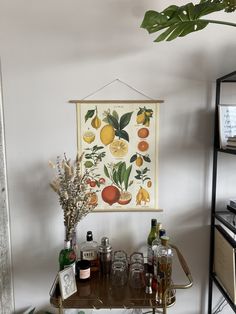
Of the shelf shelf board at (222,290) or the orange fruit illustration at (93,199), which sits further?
the orange fruit illustration at (93,199)

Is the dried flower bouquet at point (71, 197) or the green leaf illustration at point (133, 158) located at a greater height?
the green leaf illustration at point (133, 158)

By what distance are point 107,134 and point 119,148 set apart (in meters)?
0.11

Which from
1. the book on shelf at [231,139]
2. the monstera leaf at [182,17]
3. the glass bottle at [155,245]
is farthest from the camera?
the book on shelf at [231,139]

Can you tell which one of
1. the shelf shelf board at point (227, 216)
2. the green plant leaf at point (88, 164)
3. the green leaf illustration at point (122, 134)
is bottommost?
the shelf shelf board at point (227, 216)

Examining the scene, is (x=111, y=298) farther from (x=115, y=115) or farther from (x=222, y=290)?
(x=115, y=115)

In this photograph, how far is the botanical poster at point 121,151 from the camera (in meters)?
Result: 1.56

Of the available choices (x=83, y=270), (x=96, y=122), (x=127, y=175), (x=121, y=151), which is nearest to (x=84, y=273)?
(x=83, y=270)

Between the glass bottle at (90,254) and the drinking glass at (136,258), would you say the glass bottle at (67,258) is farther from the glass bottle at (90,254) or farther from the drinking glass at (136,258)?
the drinking glass at (136,258)

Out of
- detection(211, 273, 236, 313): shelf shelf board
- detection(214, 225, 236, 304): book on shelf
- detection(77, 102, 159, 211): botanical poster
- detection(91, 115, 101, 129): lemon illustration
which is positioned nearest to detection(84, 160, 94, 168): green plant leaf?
detection(77, 102, 159, 211): botanical poster

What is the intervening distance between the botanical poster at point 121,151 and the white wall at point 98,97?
60 mm

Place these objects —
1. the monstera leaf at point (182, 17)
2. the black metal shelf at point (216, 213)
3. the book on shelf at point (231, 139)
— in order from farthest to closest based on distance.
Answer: the black metal shelf at point (216, 213) → the book on shelf at point (231, 139) → the monstera leaf at point (182, 17)

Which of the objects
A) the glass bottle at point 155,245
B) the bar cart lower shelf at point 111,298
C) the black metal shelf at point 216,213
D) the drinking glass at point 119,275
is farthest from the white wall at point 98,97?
the bar cart lower shelf at point 111,298

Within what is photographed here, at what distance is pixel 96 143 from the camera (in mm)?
1569

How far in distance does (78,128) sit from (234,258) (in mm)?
1086
